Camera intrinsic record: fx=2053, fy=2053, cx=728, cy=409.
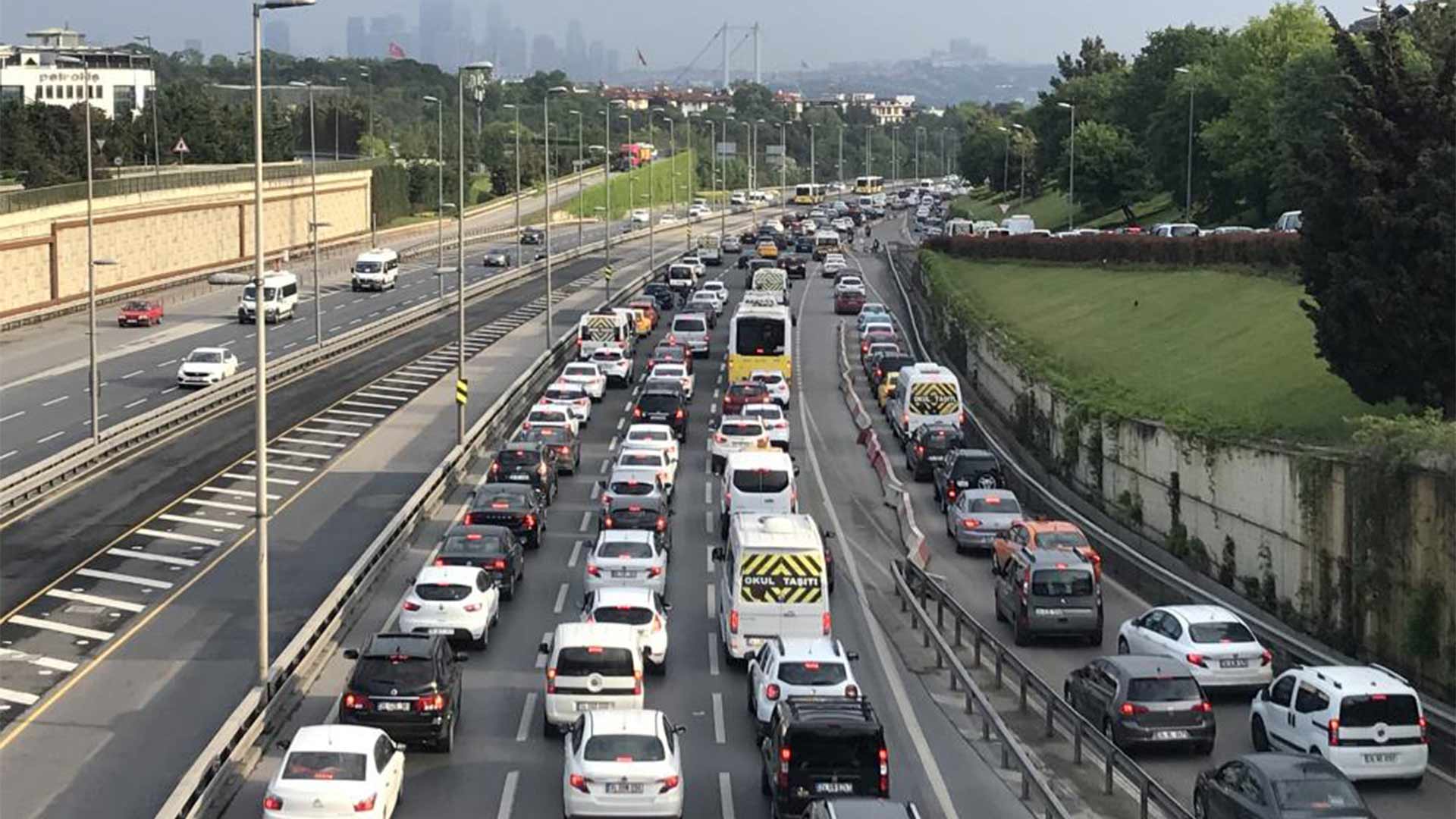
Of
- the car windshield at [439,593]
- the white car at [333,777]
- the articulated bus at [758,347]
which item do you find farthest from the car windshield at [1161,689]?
the articulated bus at [758,347]

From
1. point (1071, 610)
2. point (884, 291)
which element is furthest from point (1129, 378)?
point (884, 291)

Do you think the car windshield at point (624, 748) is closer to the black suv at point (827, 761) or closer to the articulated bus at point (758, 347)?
the black suv at point (827, 761)

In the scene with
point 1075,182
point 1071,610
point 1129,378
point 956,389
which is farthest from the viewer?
point 1075,182

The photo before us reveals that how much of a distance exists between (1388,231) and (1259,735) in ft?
46.3

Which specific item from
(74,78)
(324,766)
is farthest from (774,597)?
(74,78)

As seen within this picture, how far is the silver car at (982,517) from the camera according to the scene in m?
45.3

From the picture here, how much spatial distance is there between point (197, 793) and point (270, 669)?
5.83 meters

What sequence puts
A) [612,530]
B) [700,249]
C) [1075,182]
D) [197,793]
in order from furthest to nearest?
[700,249]
[1075,182]
[612,530]
[197,793]

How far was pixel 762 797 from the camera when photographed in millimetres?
26328

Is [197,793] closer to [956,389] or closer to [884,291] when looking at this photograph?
[956,389]

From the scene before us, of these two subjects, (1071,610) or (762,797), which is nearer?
(762,797)

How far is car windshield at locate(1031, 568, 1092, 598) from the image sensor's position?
35.7 meters

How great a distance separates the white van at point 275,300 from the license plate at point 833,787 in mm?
63296

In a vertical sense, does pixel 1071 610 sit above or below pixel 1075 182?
below
